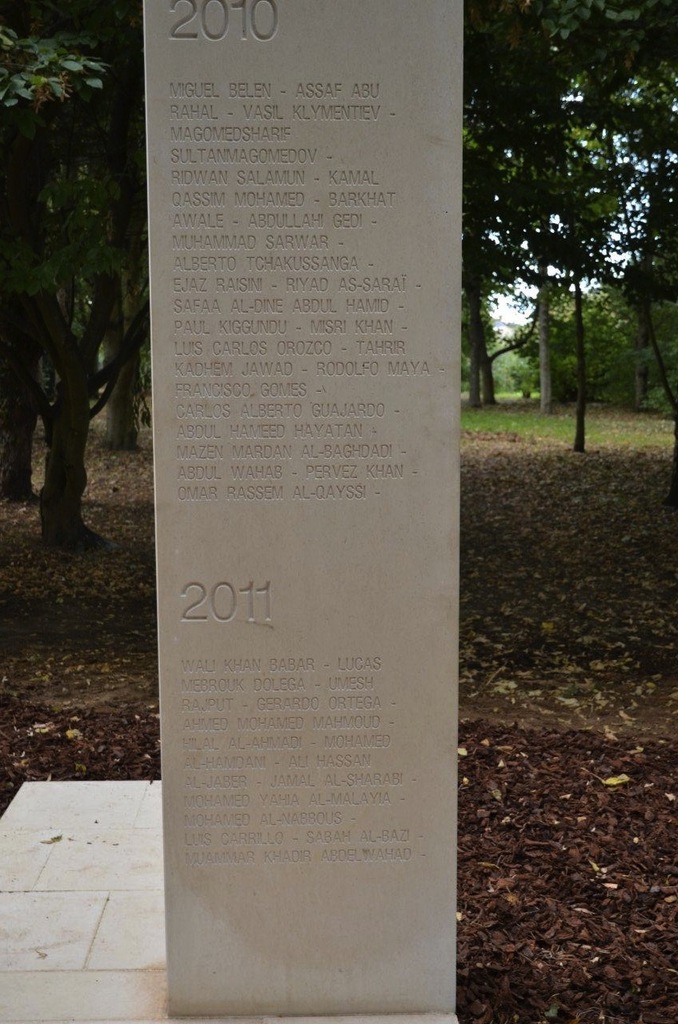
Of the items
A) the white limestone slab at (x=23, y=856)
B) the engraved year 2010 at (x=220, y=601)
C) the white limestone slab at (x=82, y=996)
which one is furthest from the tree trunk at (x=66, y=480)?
the engraved year 2010 at (x=220, y=601)

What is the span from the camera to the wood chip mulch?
3.77m

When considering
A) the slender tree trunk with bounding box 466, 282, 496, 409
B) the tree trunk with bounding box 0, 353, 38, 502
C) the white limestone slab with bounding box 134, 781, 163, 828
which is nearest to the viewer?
the white limestone slab with bounding box 134, 781, 163, 828

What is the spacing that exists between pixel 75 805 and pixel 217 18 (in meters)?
3.49

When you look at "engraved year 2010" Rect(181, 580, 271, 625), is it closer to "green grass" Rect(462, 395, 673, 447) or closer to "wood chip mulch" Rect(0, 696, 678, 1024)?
"wood chip mulch" Rect(0, 696, 678, 1024)

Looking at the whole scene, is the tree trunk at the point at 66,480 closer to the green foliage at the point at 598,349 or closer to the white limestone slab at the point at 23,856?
the white limestone slab at the point at 23,856

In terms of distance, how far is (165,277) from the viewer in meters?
3.09

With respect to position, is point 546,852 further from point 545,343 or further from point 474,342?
point 474,342

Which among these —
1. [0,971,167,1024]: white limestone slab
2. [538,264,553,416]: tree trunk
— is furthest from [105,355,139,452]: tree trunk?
[0,971,167,1024]: white limestone slab

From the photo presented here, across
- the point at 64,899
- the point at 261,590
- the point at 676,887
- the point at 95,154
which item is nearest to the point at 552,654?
the point at 676,887

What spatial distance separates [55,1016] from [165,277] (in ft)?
7.32

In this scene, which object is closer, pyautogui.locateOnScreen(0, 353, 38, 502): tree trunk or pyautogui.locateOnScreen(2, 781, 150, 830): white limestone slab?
pyautogui.locateOnScreen(2, 781, 150, 830): white limestone slab

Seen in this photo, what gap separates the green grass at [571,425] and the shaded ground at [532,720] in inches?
354

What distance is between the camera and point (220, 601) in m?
3.22

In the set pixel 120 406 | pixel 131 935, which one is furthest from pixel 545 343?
pixel 131 935
